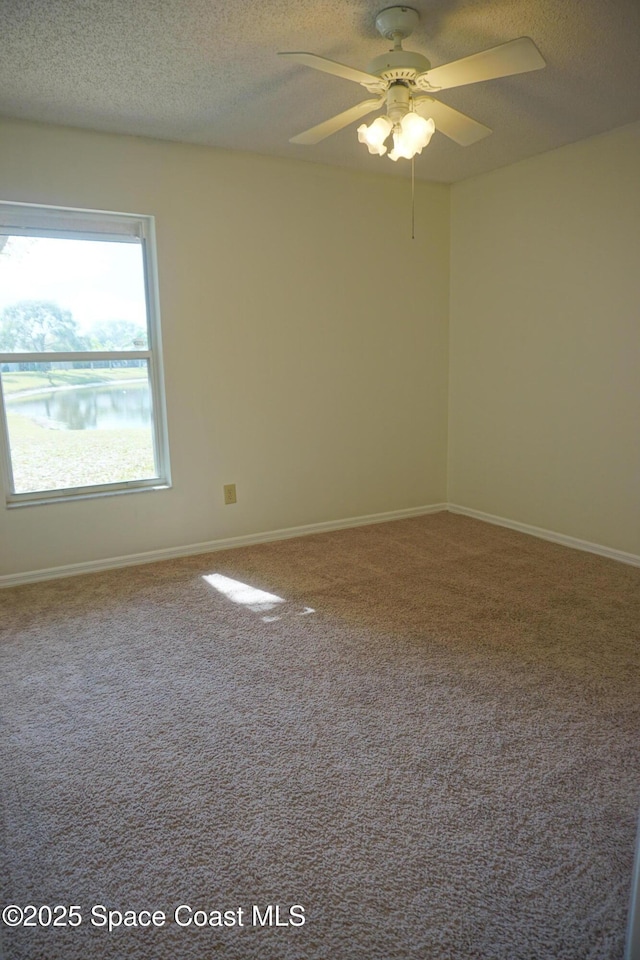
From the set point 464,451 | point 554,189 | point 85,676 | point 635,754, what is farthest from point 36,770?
point 554,189

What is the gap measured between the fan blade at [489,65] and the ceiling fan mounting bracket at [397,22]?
0.57ft

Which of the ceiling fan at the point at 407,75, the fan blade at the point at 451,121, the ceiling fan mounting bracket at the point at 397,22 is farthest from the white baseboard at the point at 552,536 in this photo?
the ceiling fan mounting bracket at the point at 397,22

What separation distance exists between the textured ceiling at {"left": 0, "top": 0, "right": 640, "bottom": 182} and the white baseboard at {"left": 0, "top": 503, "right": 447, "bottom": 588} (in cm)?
230

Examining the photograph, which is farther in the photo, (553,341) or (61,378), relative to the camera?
(553,341)

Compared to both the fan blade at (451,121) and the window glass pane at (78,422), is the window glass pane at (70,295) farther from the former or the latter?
the fan blade at (451,121)

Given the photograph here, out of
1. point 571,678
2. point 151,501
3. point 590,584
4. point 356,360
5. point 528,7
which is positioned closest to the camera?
point 528,7

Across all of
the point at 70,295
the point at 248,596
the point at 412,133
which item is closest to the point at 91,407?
the point at 70,295

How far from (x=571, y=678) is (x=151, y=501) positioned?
8.07ft

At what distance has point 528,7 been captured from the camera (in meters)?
2.12

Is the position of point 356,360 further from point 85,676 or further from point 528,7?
point 85,676

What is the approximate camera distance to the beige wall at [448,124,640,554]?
3445 mm

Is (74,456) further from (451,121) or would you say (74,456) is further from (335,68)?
(451,121)

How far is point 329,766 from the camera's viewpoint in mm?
1851

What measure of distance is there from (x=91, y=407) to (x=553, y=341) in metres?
2.79
